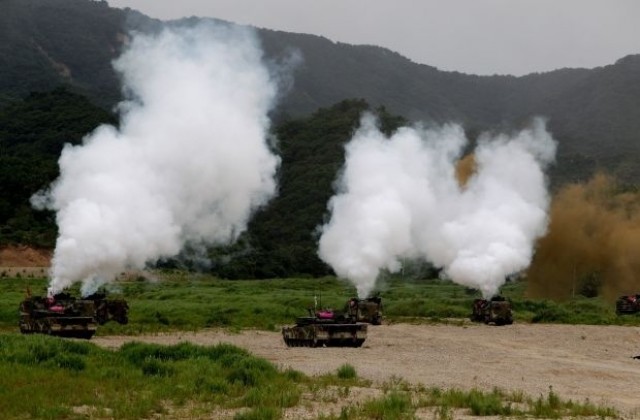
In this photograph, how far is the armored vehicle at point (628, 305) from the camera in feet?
184

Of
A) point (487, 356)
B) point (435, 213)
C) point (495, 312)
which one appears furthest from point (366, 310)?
point (435, 213)

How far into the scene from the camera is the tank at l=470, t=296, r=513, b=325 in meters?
48.5

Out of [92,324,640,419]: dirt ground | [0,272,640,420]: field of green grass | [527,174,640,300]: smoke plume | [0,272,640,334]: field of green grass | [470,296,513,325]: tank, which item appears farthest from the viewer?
[527,174,640,300]: smoke plume

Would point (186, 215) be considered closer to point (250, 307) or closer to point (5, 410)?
point (250, 307)

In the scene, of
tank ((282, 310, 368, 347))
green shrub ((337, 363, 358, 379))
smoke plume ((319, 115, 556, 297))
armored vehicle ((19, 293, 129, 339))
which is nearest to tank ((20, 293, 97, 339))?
armored vehicle ((19, 293, 129, 339))

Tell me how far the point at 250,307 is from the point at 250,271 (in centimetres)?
4844

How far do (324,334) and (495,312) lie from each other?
16.7m

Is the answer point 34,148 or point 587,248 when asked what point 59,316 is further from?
point 34,148

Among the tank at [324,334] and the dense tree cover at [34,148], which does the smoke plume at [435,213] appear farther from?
the dense tree cover at [34,148]

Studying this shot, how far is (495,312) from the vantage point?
4847 cm

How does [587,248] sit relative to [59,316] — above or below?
above

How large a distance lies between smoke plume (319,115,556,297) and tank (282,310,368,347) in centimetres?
1368

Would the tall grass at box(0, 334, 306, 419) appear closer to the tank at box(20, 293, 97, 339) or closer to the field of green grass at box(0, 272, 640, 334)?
the tank at box(20, 293, 97, 339)

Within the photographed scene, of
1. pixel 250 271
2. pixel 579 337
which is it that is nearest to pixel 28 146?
pixel 250 271
